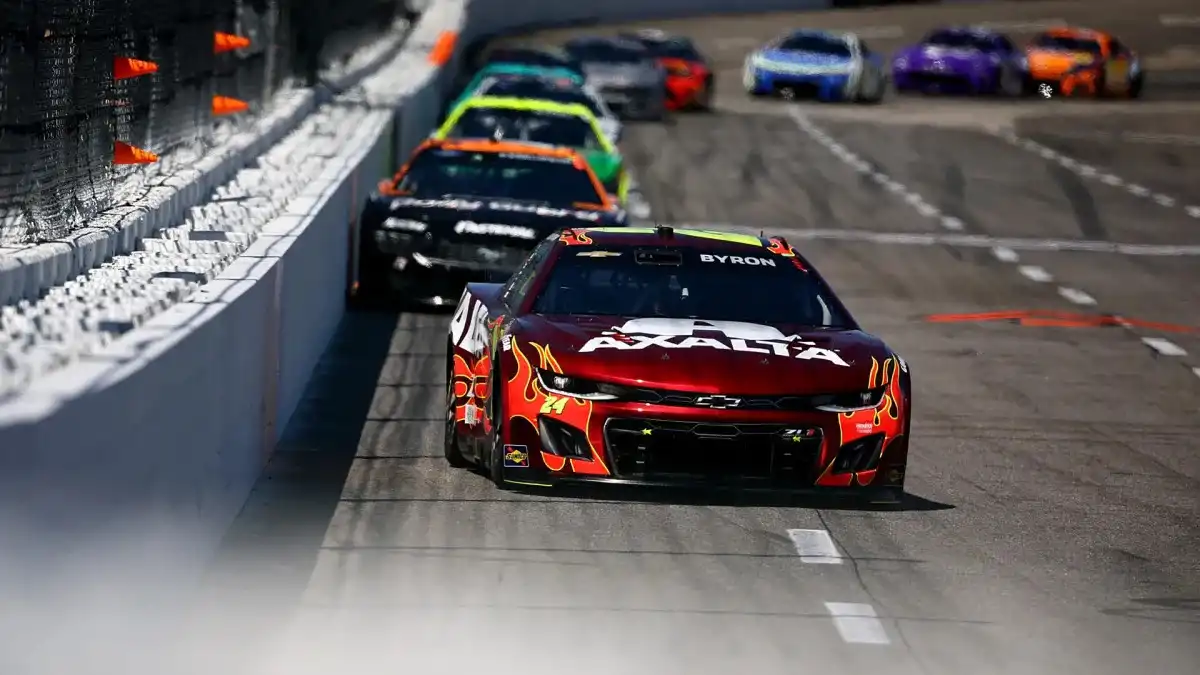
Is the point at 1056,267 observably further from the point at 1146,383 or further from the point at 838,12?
the point at 838,12

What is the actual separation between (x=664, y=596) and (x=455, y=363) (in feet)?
9.99

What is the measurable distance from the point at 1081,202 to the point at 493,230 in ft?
47.3

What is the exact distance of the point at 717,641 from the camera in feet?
25.3

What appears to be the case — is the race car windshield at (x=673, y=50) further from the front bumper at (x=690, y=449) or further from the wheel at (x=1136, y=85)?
the front bumper at (x=690, y=449)

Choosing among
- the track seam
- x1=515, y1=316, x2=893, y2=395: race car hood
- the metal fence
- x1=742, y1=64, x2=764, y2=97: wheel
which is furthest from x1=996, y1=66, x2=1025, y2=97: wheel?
x1=515, y1=316, x2=893, y2=395: race car hood

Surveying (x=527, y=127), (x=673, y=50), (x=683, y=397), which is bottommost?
(x=673, y=50)

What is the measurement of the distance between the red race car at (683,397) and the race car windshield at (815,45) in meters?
34.2

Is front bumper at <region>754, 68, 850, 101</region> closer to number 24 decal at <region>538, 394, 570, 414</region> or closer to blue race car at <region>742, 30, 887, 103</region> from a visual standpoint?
blue race car at <region>742, 30, 887, 103</region>

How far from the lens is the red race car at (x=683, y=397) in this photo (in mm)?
9859

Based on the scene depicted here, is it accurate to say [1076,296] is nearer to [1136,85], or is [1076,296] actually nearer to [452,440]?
[452,440]

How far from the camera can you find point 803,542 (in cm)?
960

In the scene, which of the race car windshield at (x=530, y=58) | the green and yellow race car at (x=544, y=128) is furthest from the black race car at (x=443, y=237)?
the race car windshield at (x=530, y=58)

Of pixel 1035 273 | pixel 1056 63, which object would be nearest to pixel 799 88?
pixel 1056 63

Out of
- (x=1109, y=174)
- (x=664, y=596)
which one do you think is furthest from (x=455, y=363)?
(x=1109, y=174)
